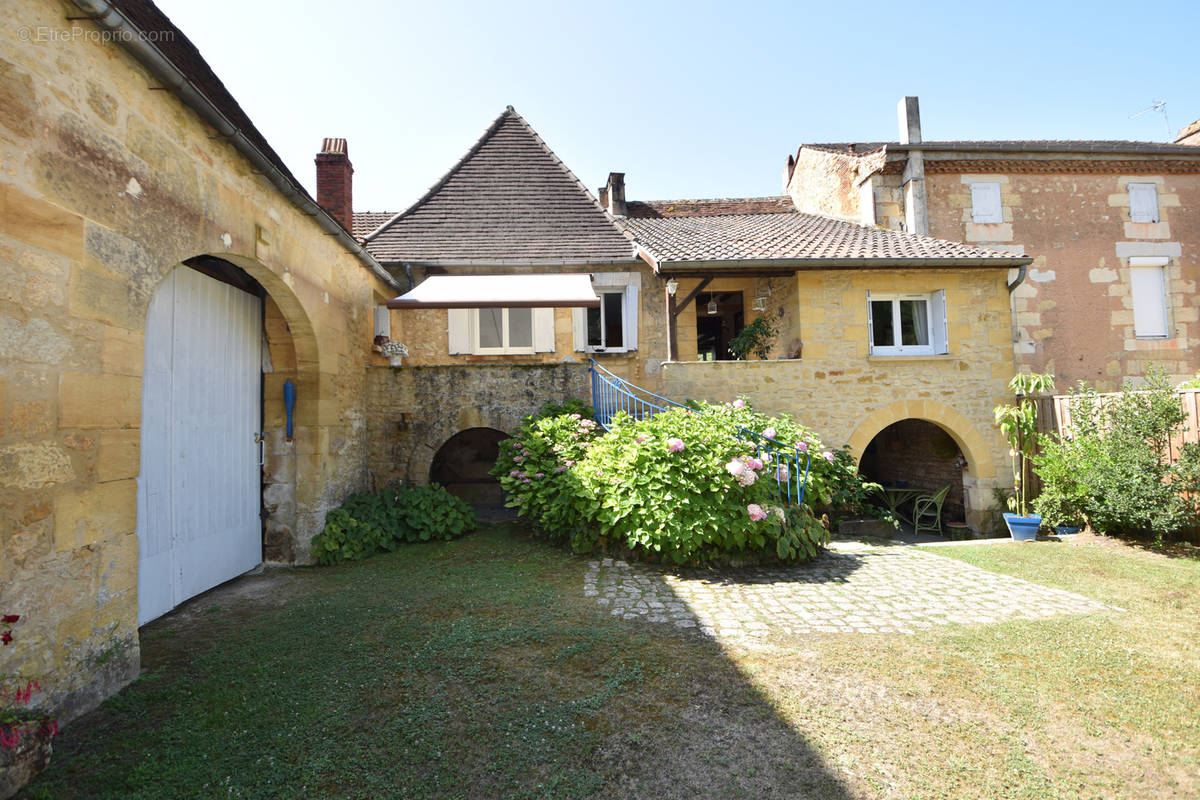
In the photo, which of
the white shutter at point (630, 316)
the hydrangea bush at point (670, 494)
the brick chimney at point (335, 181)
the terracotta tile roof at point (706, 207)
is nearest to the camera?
the hydrangea bush at point (670, 494)

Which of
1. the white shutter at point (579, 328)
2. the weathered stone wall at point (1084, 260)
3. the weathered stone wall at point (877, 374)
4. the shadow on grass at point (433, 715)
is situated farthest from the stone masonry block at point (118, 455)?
the weathered stone wall at point (1084, 260)

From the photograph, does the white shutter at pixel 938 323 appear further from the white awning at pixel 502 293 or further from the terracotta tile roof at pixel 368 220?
the terracotta tile roof at pixel 368 220

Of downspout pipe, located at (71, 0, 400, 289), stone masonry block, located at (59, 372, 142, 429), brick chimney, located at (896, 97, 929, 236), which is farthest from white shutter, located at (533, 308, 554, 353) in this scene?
brick chimney, located at (896, 97, 929, 236)

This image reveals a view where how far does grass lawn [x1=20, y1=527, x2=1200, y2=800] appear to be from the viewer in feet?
7.22

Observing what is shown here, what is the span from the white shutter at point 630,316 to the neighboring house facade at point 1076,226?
5.91m

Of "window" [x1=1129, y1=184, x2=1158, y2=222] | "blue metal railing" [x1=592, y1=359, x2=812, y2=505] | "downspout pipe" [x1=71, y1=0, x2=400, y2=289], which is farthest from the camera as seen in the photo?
"window" [x1=1129, y1=184, x2=1158, y2=222]

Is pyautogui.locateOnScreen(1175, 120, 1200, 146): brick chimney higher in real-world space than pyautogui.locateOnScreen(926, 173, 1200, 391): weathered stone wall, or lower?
higher

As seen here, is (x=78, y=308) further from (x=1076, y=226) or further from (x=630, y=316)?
(x=1076, y=226)

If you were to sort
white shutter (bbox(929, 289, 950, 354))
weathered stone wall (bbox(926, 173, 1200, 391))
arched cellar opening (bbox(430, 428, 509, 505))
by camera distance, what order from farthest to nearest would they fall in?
1. weathered stone wall (bbox(926, 173, 1200, 391))
2. arched cellar opening (bbox(430, 428, 509, 505))
3. white shutter (bbox(929, 289, 950, 354))

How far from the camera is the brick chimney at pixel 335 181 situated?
8.09 m

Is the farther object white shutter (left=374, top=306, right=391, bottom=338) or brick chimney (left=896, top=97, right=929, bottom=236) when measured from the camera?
brick chimney (left=896, top=97, right=929, bottom=236)

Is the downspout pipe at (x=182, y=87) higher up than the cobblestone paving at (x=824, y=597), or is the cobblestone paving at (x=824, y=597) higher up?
the downspout pipe at (x=182, y=87)

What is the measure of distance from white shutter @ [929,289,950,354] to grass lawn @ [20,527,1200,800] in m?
5.49

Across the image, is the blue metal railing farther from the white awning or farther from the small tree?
the small tree
